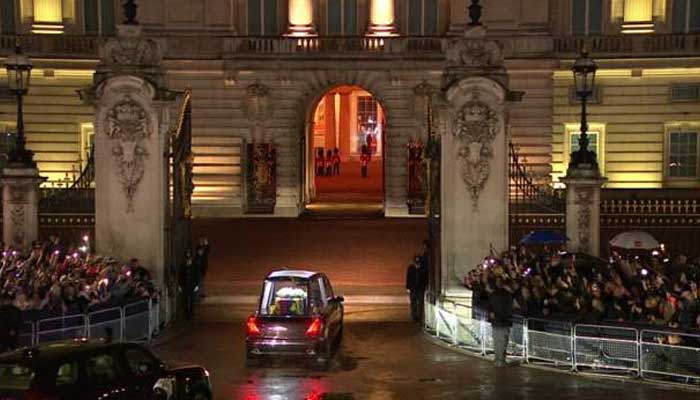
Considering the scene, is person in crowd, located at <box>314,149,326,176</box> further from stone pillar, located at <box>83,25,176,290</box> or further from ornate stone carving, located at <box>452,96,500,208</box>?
ornate stone carving, located at <box>452,96,500,208</box>

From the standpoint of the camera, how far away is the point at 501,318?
2095cm

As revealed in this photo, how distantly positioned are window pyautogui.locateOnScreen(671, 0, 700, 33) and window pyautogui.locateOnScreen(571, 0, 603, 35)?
2.96 m

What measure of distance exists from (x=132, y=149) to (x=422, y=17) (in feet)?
86.1

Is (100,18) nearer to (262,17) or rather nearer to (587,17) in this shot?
(262,17)

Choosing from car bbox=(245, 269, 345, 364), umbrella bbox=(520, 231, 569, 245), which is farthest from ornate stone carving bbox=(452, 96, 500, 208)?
car bbox=(245, 269, 345, 364)

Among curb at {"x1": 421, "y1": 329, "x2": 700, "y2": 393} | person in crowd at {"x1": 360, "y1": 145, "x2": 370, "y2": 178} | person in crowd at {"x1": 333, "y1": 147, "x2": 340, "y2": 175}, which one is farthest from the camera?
person in crowd at {"x1": 333, "y1": 147, "x2": 340, "y2": 175}

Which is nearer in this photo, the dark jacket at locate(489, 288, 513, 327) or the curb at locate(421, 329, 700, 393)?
the curb at locate(421, 329, 700, 393)

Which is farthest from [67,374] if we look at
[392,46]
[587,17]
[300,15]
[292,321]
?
[587,17]

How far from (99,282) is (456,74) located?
827cm

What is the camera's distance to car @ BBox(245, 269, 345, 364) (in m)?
20.8

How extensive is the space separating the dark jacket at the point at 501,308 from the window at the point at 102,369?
8.21m

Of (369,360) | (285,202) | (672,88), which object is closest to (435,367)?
(369,360)

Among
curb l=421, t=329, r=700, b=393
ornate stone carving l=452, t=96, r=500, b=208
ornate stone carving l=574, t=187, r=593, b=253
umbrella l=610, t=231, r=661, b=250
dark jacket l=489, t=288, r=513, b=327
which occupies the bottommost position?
curb l=421, t=329, r=700, b=393

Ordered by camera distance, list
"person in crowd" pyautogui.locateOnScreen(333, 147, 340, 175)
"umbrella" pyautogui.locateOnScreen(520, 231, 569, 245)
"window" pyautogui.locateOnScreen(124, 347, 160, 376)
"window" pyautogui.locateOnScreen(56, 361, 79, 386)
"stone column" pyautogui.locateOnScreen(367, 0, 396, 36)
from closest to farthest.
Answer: "window" pyautogui.locateOnScreen(56, 361, 79, 386) < "window" pyautogui.locateOnScreen(124, 347, 160, 376) < "umbrella" pyautogui.locateOnScreen(520, 231, 569, 245) < "stone column" pyautogui.locateOnScreen(367, 0, 396, 36) < "person in crowd" pyautogui.locateOnScreen(333, 147, 340, 175)
